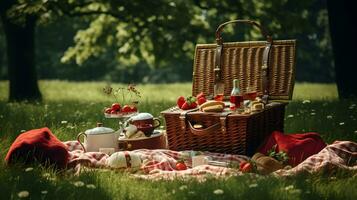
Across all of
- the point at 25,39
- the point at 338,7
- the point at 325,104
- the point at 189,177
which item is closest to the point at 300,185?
the point at 189,177

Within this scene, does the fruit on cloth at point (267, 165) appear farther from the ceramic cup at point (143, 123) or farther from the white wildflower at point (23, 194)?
the white wildflower at point (23, 194)

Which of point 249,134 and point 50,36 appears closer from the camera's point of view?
point 249,134

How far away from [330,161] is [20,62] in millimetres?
8693

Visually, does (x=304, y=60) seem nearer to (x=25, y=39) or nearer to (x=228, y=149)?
(x=25, y=39)

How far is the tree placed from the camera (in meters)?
11.7

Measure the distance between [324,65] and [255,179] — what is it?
1116 inches

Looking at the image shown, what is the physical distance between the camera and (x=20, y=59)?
11.8 m

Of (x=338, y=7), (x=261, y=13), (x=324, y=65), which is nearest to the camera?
(x=338, y=7)

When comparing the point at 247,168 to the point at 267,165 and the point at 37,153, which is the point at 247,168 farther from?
the point at 37,153

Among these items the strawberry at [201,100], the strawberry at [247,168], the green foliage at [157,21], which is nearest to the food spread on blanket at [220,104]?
the strawberry at [201,100]

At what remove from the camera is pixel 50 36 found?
31.8 metres

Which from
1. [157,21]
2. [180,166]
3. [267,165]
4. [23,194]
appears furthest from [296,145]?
[157,21]

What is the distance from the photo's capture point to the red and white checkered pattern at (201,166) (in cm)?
449

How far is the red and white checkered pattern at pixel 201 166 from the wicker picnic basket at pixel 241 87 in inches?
8.4
